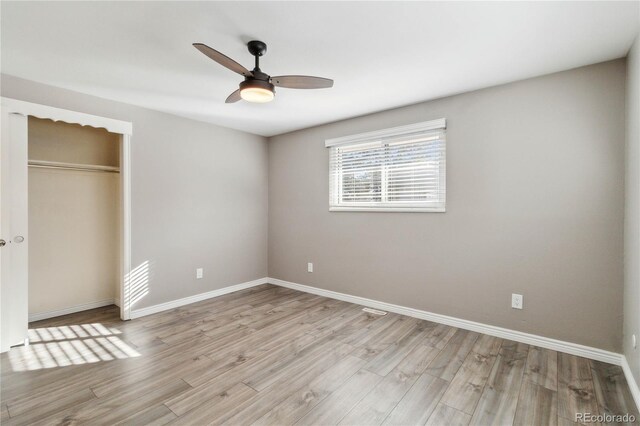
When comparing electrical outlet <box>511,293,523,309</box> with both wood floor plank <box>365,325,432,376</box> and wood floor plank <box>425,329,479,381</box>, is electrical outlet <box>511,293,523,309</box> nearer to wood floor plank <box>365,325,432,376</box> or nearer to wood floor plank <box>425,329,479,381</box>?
wood floor plank <box>425,329,479,381</box>

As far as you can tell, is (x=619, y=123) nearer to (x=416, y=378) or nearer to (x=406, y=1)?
(x=406, y=1)

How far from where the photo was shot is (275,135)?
4730mm

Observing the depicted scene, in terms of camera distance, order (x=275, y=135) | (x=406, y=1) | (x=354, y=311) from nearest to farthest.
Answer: (x=406, y=1)
(x=354, y=311)
(x=275, y=135)

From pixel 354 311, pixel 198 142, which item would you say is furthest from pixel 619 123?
pixel 198 142

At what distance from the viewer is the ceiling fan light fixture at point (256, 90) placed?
206cm

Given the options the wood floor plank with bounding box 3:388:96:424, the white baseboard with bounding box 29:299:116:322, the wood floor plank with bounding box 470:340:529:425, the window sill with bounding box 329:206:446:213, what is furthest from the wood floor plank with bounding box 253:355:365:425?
the white baseboard with bounding box 29:299:116:322

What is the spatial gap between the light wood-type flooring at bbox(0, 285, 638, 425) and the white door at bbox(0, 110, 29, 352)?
0.26m

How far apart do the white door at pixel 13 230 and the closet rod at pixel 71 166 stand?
718 mm

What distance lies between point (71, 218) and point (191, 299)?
1.70 m

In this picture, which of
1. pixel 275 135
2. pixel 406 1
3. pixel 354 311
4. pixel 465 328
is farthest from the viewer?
pixel 275 135

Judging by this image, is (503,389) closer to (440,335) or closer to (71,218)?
(440,335)

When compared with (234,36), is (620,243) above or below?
below

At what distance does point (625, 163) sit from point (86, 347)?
473 centimetres

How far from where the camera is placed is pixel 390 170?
3.54 m
